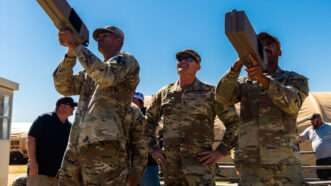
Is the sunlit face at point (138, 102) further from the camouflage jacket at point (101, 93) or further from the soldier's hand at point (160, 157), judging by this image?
the camouflage jacket at point (101, 93)

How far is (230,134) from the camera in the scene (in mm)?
4016

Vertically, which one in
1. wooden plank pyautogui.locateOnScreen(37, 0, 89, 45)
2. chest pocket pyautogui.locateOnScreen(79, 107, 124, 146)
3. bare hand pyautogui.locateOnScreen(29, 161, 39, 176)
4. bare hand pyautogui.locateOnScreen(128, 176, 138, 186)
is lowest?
bare hand pyautogui.locateOnScreen(128, 176, 138, 186)

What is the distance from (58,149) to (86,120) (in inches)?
91.5

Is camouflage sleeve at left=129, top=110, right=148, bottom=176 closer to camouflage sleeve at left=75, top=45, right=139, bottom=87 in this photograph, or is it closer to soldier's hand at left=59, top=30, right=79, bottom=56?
camouflage sleeve at left=75, top=45, right=139, bottom=87

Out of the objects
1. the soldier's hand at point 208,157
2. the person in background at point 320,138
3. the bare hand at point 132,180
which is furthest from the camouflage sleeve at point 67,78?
the person in background at point 320,138

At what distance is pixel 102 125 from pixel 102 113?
0.30 ft

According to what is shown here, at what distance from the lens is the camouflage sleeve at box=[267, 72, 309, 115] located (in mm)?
2955

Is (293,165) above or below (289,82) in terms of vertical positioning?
below

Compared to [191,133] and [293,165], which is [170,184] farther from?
[293,165]

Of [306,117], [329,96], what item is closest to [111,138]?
[306,117]

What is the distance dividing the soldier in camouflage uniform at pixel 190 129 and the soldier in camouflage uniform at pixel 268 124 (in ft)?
1.80

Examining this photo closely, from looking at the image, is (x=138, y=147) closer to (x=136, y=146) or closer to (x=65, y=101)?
(x=136, y=146)

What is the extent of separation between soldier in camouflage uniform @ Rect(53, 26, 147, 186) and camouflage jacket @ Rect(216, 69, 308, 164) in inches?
32.6

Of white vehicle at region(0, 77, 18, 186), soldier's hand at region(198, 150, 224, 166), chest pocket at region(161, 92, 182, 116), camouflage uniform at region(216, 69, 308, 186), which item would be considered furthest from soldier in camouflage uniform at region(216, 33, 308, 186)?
white vehicle at region(0, 77, 18, 186)
